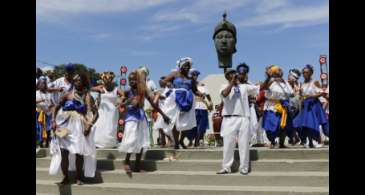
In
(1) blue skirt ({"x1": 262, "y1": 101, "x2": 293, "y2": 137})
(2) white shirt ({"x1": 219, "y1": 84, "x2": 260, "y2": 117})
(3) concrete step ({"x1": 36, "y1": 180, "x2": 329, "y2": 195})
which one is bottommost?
(3) concrete step ({"x1": 36, "y1": 180, "x2": 329, "y2": 195})

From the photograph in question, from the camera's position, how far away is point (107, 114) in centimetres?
1056

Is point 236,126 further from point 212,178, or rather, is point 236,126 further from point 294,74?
point 294,74

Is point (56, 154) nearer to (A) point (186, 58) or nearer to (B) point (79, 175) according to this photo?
(B) point (79, 175)

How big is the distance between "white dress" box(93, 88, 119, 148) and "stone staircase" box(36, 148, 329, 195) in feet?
3.88

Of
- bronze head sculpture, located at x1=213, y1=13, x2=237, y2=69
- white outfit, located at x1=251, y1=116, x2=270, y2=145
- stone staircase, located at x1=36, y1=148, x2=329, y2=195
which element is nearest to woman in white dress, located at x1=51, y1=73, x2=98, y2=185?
stone staircase, located at x1=36, y1=148, x2=329, y2=195

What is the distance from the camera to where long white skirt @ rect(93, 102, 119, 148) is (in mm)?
10320

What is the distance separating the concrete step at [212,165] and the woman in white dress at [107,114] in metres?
1.21

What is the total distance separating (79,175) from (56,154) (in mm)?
548

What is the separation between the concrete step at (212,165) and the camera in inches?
311

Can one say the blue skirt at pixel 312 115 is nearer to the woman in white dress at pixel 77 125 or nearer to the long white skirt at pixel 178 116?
the long white skirt at pixel 178 116

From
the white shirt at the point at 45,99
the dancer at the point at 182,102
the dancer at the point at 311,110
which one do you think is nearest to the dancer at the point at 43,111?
the white shirt at the point at 45,99

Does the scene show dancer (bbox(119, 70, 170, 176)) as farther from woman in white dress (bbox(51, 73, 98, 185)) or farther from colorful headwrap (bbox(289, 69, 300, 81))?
colorful headwrap (bbox(289, 69, 300, 81))
